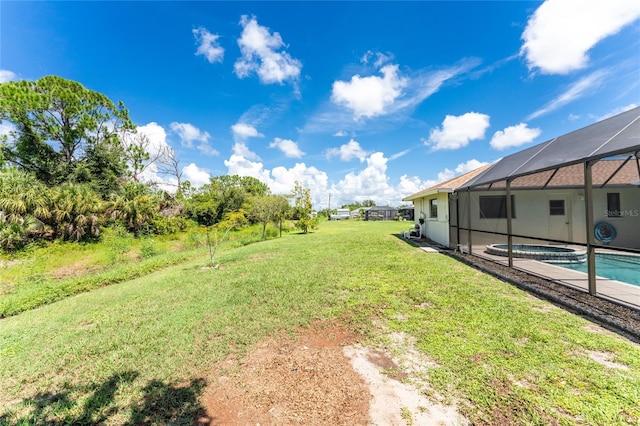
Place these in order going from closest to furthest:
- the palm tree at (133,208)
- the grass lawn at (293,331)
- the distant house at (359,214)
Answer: the grass lawn at (293,331)
the palm tree at (133,208)
the distant house at (359,214)

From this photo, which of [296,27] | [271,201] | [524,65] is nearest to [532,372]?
[524,65]

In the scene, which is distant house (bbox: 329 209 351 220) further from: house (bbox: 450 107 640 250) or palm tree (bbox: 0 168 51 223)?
palm tree (bbox: 0 168 51 223)

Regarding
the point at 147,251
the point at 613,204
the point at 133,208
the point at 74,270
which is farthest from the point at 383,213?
the point at 74,270

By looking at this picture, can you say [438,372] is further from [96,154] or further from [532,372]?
[96,154]

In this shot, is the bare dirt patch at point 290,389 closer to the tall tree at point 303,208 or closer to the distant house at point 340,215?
the tall tree at point 303,208

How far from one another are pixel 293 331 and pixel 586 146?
605cm

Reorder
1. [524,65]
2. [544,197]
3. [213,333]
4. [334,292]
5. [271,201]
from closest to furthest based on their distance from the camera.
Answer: [213,333] → [334,292] → [544,197] → [524,65] → [271,201]

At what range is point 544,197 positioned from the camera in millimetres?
9062

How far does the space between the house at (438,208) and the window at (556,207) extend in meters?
2.61

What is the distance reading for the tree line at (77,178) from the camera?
10.6m

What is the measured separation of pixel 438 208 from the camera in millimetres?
10812

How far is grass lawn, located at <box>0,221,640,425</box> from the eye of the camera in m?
2.03

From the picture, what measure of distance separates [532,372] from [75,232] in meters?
16.5

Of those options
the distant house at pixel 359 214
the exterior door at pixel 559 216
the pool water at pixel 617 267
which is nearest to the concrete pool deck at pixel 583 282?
the pool water at pixel 617 267
